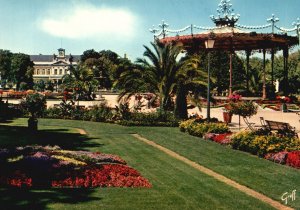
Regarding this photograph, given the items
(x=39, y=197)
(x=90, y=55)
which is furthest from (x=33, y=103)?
(x=90, y=55)

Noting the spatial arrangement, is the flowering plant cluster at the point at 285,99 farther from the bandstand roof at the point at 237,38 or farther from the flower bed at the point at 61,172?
the flower bed at the point at 61,172

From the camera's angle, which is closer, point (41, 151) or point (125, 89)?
point (41, 151)

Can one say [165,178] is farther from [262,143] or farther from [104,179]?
[262,143]

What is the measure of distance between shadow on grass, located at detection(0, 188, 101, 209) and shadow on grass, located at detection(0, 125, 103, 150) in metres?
7.14

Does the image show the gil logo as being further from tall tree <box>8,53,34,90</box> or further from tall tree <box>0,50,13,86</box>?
tall tree <box>0,50,13,86</box>

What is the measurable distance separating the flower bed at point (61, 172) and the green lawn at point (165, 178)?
1.49ft

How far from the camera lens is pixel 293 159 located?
14.6 meters

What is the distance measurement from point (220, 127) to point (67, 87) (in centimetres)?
3691

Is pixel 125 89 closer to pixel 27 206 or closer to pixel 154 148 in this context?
pixel 154 148

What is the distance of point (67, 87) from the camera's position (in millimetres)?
55375

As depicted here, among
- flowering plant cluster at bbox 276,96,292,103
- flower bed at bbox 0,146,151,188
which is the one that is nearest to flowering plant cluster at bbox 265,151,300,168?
flower bed at bbox 0,146,151,188

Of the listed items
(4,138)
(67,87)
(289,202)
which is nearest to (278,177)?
(289,202)

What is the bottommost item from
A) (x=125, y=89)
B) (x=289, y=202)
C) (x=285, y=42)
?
(x=289, y=202)

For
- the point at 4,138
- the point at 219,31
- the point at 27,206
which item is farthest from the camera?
the point at 219,31
